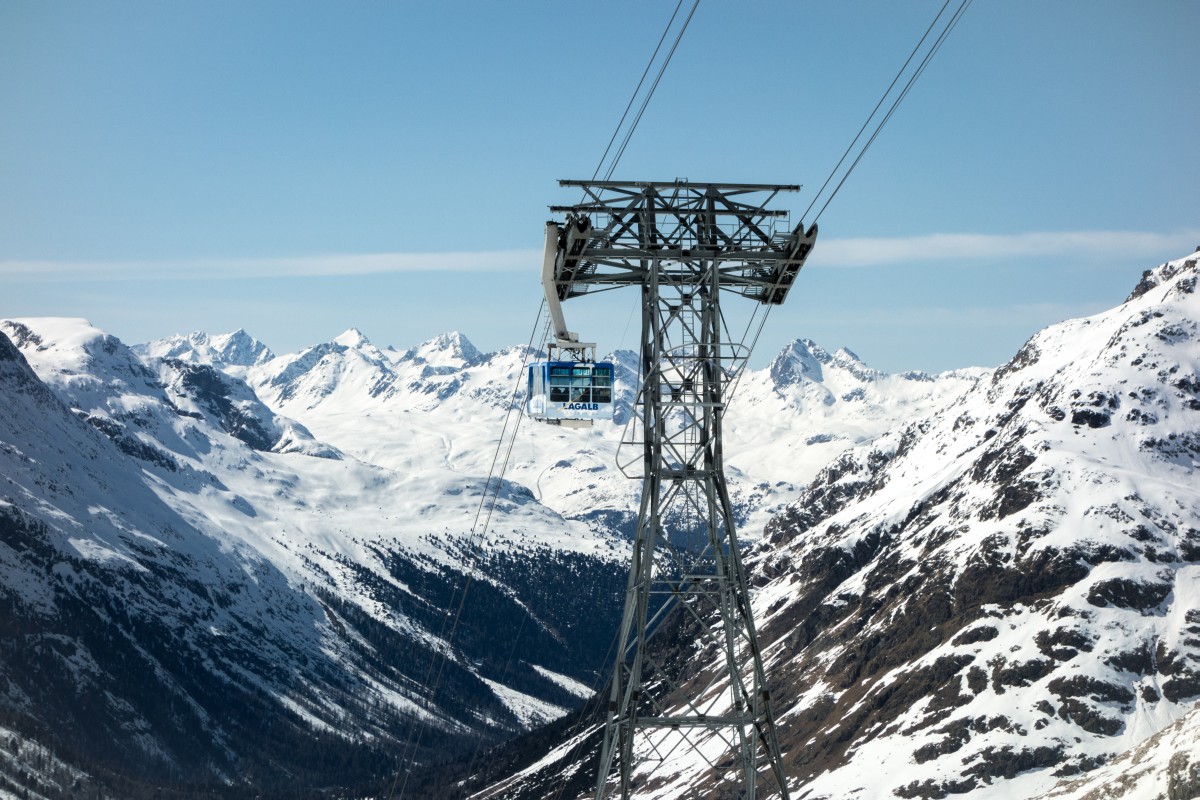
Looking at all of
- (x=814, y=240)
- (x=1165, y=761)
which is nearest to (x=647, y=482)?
(x=814, y=240)

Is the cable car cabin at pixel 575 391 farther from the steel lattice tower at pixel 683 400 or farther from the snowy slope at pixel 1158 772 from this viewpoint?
the snowy slope at pixel 1158 772

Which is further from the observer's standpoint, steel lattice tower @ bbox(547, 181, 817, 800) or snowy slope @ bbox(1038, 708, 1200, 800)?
snowy slope @ bbox(1038, 708, 1200, 800)

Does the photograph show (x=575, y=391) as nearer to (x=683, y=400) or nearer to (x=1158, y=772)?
(x=683, y=400)

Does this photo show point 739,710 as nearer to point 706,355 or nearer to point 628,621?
point 628,621

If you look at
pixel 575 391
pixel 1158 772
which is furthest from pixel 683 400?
pixel 1158 772

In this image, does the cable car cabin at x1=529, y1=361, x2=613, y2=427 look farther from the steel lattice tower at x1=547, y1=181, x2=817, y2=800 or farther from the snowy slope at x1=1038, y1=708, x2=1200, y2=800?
the snowy slope at x1=1038, y1=708, x2=1200, y2=800

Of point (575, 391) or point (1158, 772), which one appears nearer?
point (575, 391)

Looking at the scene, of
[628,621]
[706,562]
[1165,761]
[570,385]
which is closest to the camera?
[628,621]

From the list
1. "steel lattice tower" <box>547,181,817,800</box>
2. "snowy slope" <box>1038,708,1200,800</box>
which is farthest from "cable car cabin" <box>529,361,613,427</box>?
Result: "snowy slope" <box>1038,708,1200,800</box>

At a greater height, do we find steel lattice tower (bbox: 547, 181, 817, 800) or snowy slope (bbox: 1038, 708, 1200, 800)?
steel lattice tower (bbox: 547, 181, 817, 800)
